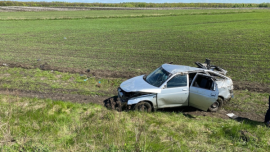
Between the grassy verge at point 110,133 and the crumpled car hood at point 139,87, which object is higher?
the crumpled car hood at point 139,87

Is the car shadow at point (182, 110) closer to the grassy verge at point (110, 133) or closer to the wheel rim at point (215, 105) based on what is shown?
the wheel rim at point (215, 105)

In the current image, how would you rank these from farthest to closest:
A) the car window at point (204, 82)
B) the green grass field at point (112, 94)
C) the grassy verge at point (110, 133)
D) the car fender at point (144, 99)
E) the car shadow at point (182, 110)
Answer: the car shadow at point (182, 110)
the car window at point (204, 82)
the car fender at point (144, 99)
the green grass field at point (112, 94)
the grassy verge at point (110, 133)

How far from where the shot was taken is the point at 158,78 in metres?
8.53

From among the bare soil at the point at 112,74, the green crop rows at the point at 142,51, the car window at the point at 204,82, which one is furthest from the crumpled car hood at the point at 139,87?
the green crop rows at the point at 142,51

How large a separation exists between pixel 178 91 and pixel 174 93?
0.17 metres

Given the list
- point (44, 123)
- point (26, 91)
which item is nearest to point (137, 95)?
point (44, 123)

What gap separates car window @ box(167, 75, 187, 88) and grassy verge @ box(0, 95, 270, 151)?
1.44 meters

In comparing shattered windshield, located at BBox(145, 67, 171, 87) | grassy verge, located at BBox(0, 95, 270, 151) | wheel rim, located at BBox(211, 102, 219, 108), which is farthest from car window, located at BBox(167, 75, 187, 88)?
wheel rim, located at BBox(211, 102, 219, 108)

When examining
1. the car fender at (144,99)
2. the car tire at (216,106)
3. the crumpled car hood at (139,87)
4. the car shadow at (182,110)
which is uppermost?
the crumpled car hood at (139,87)

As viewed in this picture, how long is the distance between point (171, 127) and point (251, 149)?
6.95 ft

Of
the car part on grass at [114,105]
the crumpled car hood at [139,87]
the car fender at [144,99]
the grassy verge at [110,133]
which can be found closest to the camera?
the grassy verge at [110,133]

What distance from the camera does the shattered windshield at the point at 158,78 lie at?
824 cm

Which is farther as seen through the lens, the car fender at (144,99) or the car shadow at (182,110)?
the car shadow at (182,110)

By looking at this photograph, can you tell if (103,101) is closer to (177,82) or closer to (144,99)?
(144,99)
